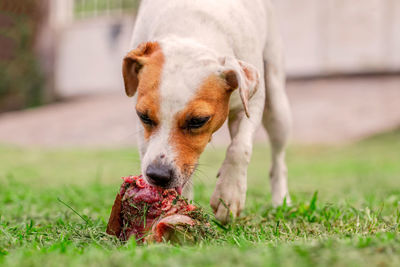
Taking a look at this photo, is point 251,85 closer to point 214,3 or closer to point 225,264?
point 214,3

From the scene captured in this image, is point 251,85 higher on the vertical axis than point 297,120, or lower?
higher

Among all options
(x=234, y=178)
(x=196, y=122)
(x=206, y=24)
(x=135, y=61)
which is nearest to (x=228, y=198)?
(x=234, y=178)

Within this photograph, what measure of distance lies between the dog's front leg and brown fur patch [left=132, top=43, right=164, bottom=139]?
1.65ft

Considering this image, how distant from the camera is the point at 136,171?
320 cm

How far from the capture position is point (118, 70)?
17203mm

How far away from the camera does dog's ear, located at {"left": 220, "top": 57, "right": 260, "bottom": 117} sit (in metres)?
2.87

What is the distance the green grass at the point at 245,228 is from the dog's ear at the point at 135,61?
1.54 ft

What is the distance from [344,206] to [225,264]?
1.84m

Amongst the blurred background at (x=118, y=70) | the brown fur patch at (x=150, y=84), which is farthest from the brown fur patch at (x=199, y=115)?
the blurred background at (x=118, y=70)

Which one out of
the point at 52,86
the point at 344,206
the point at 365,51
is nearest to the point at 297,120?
the point at 365,51

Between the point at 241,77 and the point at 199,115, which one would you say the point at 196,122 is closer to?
the point at 199,115

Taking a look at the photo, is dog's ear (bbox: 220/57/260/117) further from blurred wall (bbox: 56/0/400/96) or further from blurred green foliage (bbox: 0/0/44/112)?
blurred green foliage (bbox: 0/0/44/112)

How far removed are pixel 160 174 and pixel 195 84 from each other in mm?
504

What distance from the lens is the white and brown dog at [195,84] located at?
275 cm
